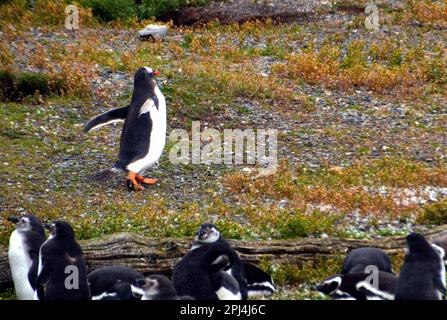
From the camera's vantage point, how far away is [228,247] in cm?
813

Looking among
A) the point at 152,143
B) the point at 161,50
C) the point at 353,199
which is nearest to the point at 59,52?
the point at 161,50

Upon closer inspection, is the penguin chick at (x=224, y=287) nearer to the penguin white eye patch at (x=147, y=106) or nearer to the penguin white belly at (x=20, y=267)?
the penguin white belly at (x=20, y=267)

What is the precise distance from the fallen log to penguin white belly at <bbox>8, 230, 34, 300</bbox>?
428mm

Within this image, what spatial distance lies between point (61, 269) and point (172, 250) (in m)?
1.50

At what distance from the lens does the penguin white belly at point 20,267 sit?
8742mm

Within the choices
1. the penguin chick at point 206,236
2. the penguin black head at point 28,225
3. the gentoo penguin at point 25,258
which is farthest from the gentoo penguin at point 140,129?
the penguin chick at point 206,236

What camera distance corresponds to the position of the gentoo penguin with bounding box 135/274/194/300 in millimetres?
7403

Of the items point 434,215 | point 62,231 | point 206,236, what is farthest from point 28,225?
point 434,215

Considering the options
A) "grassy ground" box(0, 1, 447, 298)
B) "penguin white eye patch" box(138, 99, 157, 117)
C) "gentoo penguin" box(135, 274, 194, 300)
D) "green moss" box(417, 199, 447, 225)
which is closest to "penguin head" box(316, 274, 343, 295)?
"grassy ground" box(0, 1, 447, 298)

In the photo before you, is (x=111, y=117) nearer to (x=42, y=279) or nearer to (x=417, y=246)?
(x=42, y=279)

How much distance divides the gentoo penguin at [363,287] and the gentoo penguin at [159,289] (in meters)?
1.34

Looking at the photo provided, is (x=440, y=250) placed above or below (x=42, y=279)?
above
